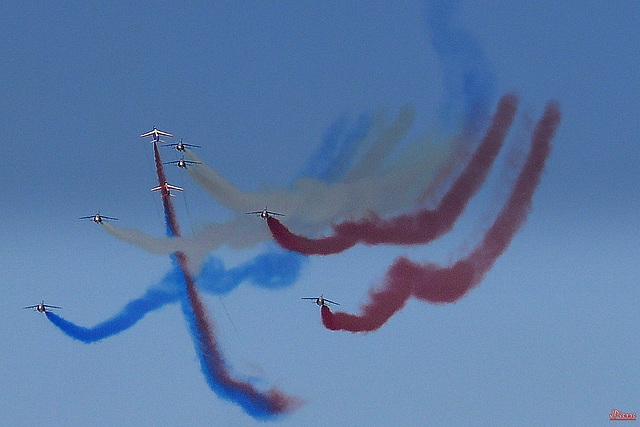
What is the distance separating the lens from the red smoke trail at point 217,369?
6621 millimetres

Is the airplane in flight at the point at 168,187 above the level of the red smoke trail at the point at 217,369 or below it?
above

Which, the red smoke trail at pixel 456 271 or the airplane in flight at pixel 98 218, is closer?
the red smoke trail at pixel 456 271

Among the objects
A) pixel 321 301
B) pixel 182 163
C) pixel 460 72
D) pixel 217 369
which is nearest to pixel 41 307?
pixel 217 369

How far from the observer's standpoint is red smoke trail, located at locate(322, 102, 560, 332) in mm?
6688

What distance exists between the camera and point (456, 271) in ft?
22.1

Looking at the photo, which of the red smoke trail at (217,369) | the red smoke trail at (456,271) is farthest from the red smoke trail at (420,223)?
the red smoke trail at (217,369)

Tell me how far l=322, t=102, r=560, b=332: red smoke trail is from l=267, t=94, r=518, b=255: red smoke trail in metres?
0.29

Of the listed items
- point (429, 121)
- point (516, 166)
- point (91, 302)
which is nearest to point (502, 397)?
point (516, 166)

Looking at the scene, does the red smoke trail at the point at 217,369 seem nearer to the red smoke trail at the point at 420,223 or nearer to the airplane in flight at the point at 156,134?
the airplane in flight at the point at 156,134

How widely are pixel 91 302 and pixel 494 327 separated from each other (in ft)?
12.8

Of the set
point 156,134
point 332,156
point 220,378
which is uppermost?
point 156,134

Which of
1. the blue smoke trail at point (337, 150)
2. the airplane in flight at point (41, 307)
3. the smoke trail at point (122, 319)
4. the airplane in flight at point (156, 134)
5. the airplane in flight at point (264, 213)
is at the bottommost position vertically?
the smoke trail at point (122, 319)

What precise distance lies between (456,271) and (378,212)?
3.07 ft

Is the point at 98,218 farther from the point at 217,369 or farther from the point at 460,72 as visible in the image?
the point at 460,72
